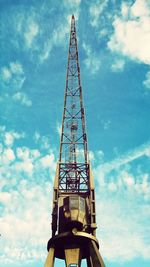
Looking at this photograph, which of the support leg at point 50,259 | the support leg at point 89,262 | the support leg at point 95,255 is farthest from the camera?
the support leg at point 89,262

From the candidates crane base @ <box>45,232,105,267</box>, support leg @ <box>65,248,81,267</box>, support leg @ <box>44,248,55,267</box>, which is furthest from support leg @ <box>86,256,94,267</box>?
support leg @ <box>44,248,55,267</box>

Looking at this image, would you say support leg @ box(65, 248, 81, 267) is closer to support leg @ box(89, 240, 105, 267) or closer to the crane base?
the crane base

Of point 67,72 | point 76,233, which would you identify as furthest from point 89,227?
point 67,72

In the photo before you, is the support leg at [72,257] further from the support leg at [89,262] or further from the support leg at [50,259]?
the support leg at [50,259]

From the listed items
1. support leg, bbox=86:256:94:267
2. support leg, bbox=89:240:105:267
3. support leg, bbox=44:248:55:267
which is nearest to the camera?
support leg, bbox=89:240:105:267

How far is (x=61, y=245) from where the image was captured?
55312mm

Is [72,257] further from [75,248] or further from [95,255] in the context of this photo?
[95,255]

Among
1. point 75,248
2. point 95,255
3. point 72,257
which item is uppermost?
point 75,248

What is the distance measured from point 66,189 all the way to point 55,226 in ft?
24.9

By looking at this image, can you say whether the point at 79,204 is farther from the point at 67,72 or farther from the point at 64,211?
the point at 67,72

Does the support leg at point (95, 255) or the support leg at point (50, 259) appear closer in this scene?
the support leg at point (95, 255)

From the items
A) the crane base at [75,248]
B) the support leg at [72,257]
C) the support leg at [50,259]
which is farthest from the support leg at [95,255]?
the support leg at [50,259]

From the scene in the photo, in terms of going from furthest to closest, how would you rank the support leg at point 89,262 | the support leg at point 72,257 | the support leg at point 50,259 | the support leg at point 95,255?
1. the support leg at point 89,262
2. the support leg at point 50,259
3. the support leg at point 72,257
4. the support leg at point 95,255

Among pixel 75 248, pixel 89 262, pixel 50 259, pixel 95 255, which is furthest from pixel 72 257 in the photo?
pixel 95 255
